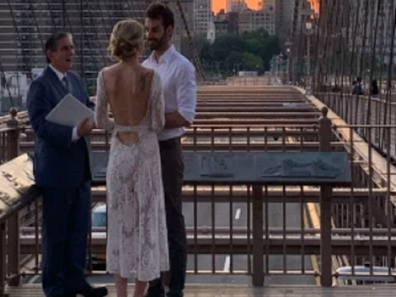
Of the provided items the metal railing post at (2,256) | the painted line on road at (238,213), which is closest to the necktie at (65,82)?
the metal railing post at (2,256)

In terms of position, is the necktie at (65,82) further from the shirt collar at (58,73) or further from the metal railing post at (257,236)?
the metal railing post at (257,236)

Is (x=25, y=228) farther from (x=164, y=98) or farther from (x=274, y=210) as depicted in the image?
(x=274, y=210)

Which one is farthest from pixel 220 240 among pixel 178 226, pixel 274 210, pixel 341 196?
pixel 274 210

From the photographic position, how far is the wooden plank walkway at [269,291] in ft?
18.9

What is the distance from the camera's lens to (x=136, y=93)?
441cm

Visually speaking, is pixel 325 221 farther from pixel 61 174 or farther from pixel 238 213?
pixel 238 213

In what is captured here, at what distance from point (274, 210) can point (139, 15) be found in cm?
1424

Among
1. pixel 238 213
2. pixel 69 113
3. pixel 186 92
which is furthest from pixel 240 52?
pixel 186 92

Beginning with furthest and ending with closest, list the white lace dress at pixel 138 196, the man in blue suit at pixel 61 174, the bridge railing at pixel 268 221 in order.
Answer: the bridge railing at pixel 268 221 → the man in blue suit at pixel 61 174 → the white lace dress at pixel 138 196

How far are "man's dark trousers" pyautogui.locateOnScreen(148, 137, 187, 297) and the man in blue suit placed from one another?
44 cm

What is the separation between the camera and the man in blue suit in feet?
16.0

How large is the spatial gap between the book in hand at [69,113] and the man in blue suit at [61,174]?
27mm

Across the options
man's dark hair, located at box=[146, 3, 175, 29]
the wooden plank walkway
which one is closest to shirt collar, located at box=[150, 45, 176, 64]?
man's dark hair, located at box=[146, 3, 175, 29]

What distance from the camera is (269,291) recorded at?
5.88m
